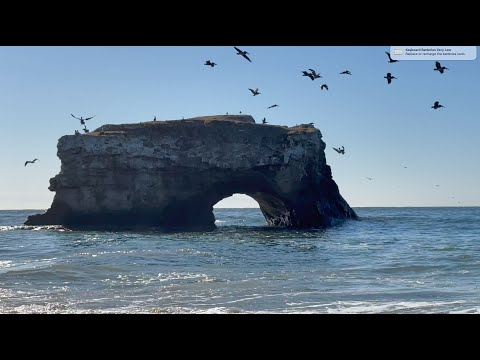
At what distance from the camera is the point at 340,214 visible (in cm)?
4281

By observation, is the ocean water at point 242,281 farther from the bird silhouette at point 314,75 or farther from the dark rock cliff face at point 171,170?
the dark rock cliff face at point 171,170

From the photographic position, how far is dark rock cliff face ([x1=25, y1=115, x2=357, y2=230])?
38.1 metres

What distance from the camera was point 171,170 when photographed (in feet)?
127

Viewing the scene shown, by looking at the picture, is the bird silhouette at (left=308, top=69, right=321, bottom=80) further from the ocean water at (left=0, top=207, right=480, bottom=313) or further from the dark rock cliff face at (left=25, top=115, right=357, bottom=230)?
the dark rock cliff face at (left=25, top=115, right=357, bottom=230)

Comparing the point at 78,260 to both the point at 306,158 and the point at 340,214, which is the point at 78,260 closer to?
the point at 306,158

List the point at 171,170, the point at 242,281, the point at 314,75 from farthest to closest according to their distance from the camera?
the point at 171,170 < the point at 314,75 < the point at 242,281

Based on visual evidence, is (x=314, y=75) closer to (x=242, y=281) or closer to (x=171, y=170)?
(x=242, y=281)

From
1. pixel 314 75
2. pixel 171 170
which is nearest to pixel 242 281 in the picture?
pixel 314 75

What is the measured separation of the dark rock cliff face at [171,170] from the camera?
125 ft

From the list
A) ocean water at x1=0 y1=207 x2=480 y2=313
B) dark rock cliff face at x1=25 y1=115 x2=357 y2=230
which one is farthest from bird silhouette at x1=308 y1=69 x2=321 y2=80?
dark rock cliff face at x1=25 y1=115 x2=357 y2=230

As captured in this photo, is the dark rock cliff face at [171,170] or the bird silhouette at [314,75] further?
the dark rock cliff face at [171,170]

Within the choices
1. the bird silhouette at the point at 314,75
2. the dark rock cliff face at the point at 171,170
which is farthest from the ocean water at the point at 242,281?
the dark rock cliff face at the point at 171,170
